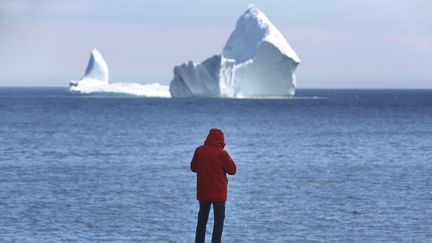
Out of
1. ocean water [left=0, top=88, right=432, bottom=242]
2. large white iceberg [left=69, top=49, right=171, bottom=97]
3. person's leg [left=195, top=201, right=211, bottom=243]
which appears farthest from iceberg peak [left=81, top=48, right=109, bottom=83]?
person's leg [left=195, top=201, right=211, bottom=243]

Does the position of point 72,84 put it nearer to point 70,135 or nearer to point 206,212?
point 70,135

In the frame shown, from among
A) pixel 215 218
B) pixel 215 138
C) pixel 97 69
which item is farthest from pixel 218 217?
pixel 97 69

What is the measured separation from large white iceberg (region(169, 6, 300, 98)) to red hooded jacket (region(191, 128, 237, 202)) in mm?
78737

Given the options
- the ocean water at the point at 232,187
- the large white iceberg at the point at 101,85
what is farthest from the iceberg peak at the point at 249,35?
the ocean water at the point at 232,187

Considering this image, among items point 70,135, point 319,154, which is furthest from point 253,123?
point 319,154

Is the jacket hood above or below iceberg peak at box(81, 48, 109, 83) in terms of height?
below

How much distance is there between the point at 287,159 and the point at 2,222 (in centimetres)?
2014

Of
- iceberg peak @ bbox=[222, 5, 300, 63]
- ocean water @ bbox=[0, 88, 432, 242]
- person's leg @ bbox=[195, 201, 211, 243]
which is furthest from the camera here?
iceberg peak @ bbox=[222, 5, 300, 63]

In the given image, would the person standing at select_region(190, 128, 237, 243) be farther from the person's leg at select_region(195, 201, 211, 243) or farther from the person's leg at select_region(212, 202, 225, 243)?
the person's leg at select_region(195, 201, 211, 243)

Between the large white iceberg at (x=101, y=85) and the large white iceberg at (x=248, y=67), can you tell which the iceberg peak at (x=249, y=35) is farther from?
the large white iceberg at (x=101, y=85)

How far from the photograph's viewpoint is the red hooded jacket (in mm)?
13336

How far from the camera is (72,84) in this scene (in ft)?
474

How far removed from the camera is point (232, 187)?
97.0ft

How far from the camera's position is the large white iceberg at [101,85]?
133875 mm
